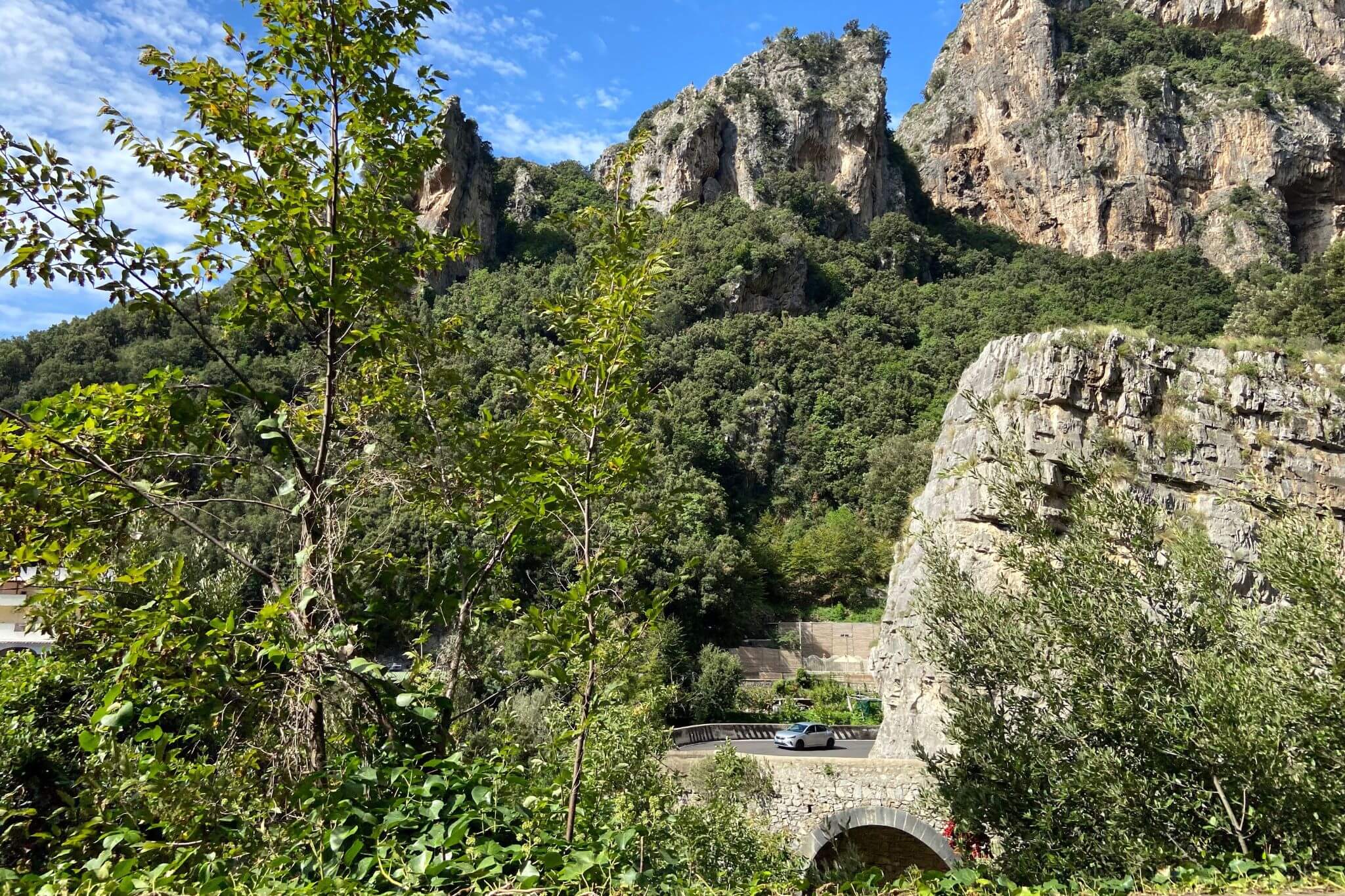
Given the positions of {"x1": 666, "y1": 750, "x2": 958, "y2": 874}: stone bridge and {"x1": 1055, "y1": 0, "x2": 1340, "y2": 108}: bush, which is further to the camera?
{"x1": 1055, "y1": 0, "x2": 1340, "y2": 108}: bush

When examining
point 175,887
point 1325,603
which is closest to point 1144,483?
point 1325,603

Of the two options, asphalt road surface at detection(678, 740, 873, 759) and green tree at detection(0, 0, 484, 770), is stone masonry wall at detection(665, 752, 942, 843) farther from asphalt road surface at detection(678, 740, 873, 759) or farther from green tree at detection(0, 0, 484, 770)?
green tree at detection(0, 0, 484, 770)

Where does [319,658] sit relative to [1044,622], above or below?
above

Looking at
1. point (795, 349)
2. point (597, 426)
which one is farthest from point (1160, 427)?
point (795, 349)

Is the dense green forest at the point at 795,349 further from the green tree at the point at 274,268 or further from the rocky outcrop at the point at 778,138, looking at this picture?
the green tree at the point at 274,268

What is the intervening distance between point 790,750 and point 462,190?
50.0 meters

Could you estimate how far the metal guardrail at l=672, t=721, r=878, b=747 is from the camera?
18.4 meters

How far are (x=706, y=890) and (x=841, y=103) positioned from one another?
68.8m

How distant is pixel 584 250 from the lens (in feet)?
10.2

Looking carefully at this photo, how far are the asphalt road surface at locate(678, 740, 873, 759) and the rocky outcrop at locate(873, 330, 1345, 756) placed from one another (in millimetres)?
2145

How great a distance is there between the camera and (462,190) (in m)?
55.3

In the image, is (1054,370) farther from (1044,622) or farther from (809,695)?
(809,695)

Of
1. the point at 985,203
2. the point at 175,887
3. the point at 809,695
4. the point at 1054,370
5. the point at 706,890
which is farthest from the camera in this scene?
the point at 985,203

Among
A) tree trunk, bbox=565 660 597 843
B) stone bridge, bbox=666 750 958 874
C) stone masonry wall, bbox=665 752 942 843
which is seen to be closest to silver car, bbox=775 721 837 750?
stone bridge, bbox=666 750 958 874
